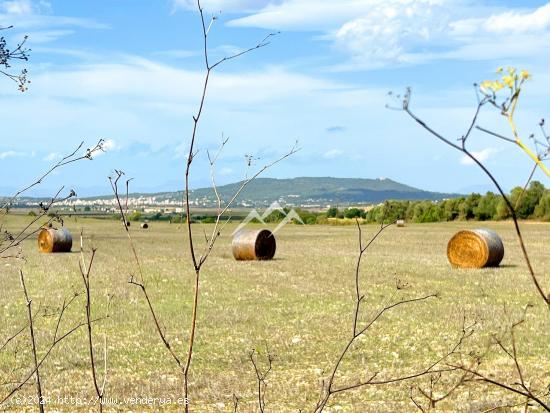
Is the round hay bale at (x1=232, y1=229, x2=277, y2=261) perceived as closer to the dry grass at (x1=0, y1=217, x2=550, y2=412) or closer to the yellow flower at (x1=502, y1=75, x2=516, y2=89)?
the dry grass at (x1=0, y1=217, x2=550, y2=412)

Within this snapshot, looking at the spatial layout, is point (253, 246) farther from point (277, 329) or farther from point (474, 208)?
point (474, 208)

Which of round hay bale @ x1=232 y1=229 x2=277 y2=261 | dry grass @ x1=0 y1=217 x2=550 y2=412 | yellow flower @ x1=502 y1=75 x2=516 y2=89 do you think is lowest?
dry grass @ x1=0 y1=217 x2=550 y2=412

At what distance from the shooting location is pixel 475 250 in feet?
78.6

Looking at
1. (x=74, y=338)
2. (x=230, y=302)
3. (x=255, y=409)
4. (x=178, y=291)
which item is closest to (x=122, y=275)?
(x=178, y=291)

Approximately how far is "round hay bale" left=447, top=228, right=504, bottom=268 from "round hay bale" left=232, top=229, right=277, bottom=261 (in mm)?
6705

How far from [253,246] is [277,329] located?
15.0 m

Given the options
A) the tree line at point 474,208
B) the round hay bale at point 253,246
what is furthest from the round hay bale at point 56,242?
the tree line at point 474,208

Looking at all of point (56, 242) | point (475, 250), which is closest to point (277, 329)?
point (475, 250)

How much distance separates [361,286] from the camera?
18141 millimetres

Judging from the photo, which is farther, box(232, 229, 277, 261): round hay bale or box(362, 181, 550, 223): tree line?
box(362, 181, 550, 223): tree line

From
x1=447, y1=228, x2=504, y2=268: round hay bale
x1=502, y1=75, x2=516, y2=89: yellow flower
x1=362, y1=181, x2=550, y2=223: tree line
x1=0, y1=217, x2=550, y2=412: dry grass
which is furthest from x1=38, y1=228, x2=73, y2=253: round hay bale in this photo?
→ x1=502, y1=75, x2=516, y2=89: yellow flower

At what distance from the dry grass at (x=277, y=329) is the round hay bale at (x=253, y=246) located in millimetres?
3684

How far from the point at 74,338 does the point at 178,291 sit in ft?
19.5

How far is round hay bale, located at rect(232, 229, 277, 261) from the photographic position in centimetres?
2742
